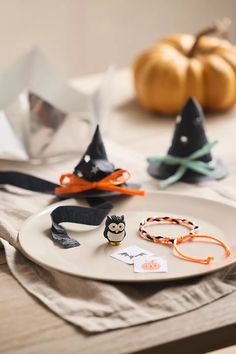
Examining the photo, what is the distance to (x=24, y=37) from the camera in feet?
9.51

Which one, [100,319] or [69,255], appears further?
[69,255]

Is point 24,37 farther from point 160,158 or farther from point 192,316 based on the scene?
point 192,316

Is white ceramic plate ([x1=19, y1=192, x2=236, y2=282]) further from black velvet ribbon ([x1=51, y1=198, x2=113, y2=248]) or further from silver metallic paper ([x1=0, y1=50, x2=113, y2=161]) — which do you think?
silver metallic paper ([x1=0, y1=50, x2=113, y2=161])

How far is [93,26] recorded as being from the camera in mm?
2959

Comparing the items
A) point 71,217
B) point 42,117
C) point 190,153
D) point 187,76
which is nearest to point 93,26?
point 187,76

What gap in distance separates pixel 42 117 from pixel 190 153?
12.3 inches

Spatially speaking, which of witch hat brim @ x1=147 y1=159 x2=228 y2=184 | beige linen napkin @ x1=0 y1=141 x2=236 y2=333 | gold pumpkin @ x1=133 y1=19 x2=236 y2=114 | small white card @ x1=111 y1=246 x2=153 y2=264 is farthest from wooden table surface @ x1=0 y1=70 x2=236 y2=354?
gold pumpkin @ x1=133 y1=19 x2=236 y2=114

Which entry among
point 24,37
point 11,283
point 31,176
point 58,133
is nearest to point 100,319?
point 11,283

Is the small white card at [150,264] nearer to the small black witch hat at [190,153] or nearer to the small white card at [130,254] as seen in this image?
the small white card at [130,254]

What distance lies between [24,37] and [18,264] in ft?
6.66

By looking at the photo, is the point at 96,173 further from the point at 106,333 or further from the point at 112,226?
the point at 106,333

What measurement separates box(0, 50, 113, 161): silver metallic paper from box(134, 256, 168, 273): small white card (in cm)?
50

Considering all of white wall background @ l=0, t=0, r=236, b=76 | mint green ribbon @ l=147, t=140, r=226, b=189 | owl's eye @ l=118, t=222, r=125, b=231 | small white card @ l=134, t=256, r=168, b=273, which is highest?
owl's eye @ l=118, t=222, r=125, b=231

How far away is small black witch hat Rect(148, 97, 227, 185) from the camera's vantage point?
1.31m
